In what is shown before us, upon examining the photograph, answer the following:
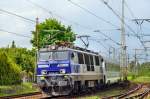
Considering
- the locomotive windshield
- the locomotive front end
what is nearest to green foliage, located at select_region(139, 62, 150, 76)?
the locomotive windshield

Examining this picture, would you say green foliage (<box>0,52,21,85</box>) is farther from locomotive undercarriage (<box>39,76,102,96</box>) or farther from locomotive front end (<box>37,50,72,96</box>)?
locomotive undercarriage (<box>39,76,102,96</box>)

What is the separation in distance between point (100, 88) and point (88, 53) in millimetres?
7699

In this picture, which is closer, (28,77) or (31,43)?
(28,77)

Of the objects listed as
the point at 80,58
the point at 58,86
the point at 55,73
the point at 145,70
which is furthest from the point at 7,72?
the point at 145,70

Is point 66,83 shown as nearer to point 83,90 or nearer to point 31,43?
point 83,90

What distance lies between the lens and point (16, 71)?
5075 centimetres

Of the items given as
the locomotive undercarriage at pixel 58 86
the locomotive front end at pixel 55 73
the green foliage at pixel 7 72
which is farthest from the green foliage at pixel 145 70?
the locomotive undercarriage at pixel 58 86

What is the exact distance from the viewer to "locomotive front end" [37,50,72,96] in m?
30.5

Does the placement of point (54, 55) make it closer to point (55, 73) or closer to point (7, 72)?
point (55, 73)

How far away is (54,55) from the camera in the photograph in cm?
3138

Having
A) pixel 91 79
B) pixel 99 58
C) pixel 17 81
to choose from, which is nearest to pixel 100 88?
pixel 99 58

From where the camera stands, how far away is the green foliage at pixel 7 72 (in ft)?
160

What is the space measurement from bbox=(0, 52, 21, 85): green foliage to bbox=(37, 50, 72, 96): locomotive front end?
17.8 meters

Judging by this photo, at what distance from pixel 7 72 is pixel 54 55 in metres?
19.2
